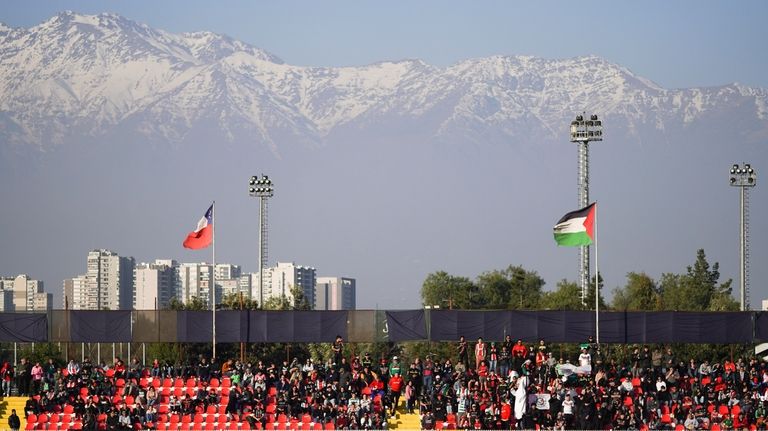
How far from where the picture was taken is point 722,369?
2004 inches

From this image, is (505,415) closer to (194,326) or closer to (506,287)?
(194,326)

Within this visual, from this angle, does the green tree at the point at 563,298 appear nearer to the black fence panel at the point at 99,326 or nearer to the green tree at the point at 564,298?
the green tree at the point at 564,298

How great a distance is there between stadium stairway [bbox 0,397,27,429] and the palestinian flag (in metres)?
21.4

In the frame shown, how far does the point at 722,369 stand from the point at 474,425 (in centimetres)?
1114

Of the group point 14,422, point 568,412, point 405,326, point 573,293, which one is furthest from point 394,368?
point 573,293

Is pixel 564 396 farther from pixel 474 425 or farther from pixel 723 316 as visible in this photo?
pixel 723 316

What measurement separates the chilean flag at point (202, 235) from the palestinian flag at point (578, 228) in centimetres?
1394

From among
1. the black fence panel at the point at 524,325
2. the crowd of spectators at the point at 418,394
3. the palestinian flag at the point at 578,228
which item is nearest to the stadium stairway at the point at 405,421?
the crowd of spectators at the point at 418,394

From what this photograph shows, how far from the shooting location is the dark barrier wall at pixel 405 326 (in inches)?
2162

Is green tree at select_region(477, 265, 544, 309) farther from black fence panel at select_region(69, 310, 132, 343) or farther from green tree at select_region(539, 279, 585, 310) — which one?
black fence panel at select_region(69, 310, 132, 343)

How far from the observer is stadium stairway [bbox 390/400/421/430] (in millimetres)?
47406

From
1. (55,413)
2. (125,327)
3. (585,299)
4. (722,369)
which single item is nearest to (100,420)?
(55,413)

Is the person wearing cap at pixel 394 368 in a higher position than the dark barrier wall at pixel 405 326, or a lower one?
lower

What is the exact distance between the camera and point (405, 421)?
47719 mm
